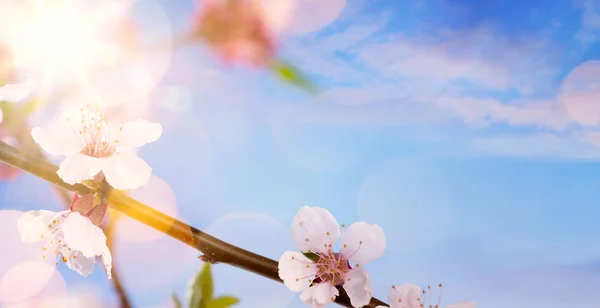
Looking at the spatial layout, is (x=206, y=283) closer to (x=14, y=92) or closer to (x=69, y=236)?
(x=69, y=236)

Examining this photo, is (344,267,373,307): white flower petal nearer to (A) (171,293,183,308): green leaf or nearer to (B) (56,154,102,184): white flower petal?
(A) (171,293,183,308): green leaf

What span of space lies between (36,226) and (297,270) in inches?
13.4

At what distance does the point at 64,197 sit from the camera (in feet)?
2.35

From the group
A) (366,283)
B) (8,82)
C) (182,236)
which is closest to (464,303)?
(366,283)

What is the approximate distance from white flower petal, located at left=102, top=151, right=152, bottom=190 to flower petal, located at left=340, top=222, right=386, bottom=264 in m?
0.30

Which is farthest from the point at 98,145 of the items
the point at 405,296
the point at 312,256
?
the point at 405,296

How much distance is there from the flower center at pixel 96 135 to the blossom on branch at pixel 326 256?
0.27 meters

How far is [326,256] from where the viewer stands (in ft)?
2.59

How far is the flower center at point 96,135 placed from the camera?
2.44 ft

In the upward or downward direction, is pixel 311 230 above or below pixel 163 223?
above

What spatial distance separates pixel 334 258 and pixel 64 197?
1.19ft

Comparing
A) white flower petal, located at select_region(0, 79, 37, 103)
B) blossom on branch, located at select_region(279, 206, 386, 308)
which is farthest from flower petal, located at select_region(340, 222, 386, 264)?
white flower petal, located at select_region(0, 79, 37, 103)

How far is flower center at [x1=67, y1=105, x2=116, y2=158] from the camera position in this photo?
2.44 ft

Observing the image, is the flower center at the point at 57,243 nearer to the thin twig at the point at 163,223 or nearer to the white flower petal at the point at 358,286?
the thin twig at the point at 163,223
